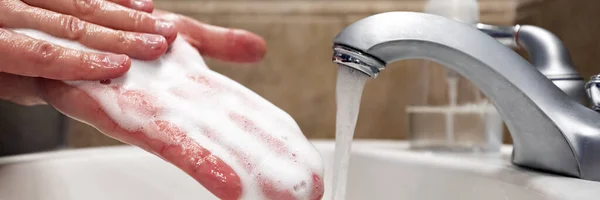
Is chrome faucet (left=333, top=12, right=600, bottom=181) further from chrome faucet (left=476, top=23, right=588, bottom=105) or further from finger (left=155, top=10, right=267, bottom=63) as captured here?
finger (left=155, top=10, right=267, bottom=63)

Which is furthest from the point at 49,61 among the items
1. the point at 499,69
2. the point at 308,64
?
the point at 308,64

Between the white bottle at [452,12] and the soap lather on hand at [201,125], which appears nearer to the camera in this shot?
the soap lather on hand at [201,125]

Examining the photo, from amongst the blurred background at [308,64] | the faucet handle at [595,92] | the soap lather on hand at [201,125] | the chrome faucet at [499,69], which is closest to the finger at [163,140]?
the soap lather on hand at [201,125]

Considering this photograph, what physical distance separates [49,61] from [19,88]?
8 cm

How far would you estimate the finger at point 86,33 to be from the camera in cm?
42

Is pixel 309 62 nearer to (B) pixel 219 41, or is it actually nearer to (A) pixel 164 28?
(B) pixel 219 41

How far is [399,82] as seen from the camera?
2.95ft

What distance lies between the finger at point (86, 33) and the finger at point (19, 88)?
5cm

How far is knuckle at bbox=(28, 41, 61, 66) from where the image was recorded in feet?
1.29

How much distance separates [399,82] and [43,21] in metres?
0.59

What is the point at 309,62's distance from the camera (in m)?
0.90

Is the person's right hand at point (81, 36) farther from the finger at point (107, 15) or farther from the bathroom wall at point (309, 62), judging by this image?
the bathroom wall at point (309, 62)

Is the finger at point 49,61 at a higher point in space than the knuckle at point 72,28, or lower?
lower

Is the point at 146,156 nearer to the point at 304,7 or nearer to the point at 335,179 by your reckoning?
the point at 335,179
